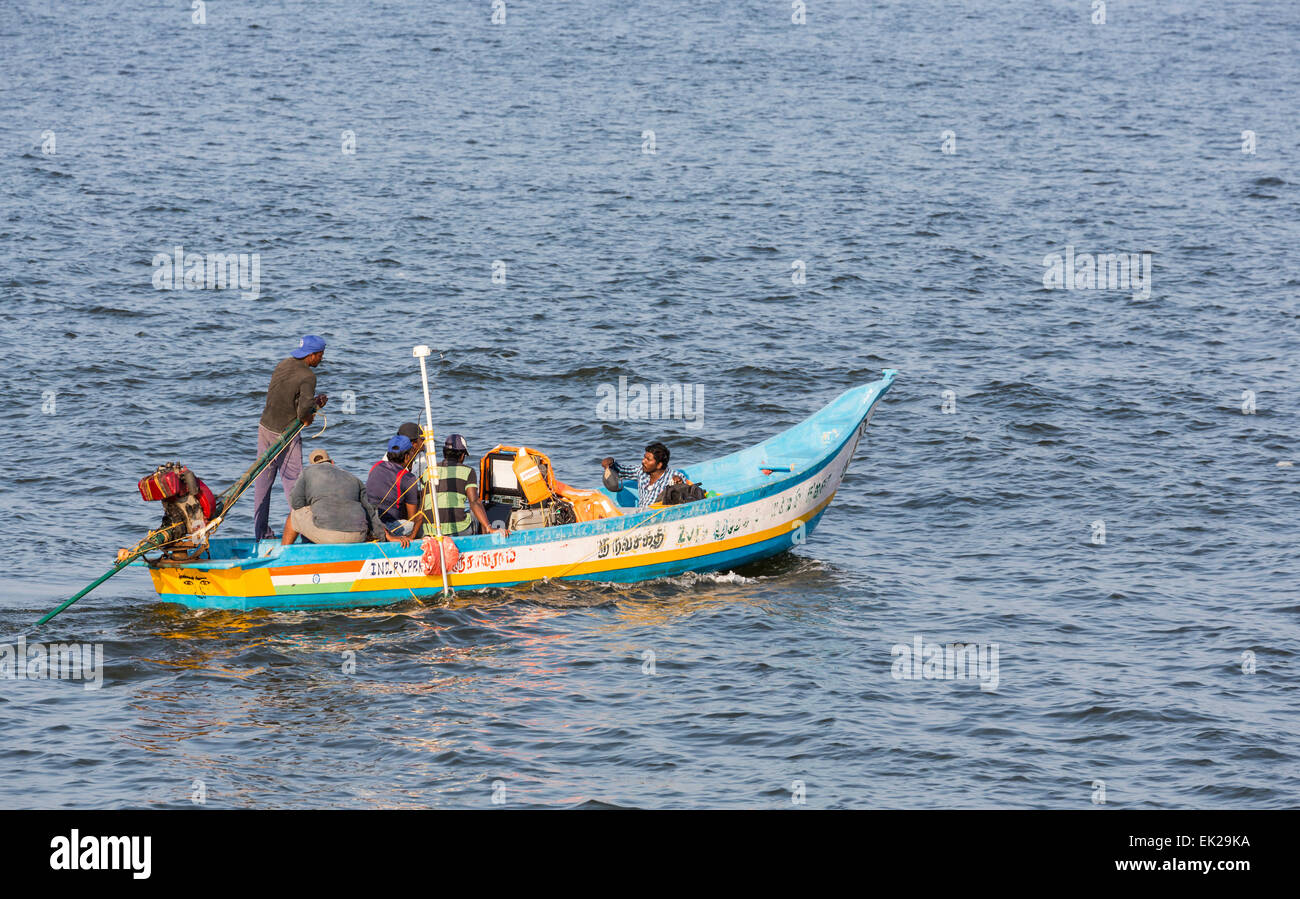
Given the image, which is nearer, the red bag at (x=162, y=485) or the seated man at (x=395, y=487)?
the red bag at (x=162, y=485)

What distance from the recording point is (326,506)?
15.5 metres

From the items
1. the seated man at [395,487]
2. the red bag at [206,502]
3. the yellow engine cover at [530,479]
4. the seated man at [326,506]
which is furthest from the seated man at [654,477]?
the red bag at [206,502]

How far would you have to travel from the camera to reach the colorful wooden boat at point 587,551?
50.3 ft

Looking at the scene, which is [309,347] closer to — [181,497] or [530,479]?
[181,497]

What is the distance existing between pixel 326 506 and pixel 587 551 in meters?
2.86


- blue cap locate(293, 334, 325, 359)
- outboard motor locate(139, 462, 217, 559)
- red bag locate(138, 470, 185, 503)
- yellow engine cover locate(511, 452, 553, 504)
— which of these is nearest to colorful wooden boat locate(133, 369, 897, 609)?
outboard motor locate(139, 462, 217, 559)

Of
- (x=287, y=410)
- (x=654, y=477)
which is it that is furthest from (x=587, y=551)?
(x=287, y=410)

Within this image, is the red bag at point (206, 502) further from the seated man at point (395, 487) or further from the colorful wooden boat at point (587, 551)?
the seated man at point (395, 487)

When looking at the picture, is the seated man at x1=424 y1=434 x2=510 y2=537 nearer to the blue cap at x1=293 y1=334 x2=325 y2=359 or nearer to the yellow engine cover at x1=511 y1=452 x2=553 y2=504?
the yellow engine cover at x1=511 y1=452 x2=553 y2=504

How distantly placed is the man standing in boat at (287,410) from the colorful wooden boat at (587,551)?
0.60 metres

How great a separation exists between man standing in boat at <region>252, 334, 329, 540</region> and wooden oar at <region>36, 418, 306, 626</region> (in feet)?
0.50

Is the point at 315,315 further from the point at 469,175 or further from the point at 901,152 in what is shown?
the point at 901,152
